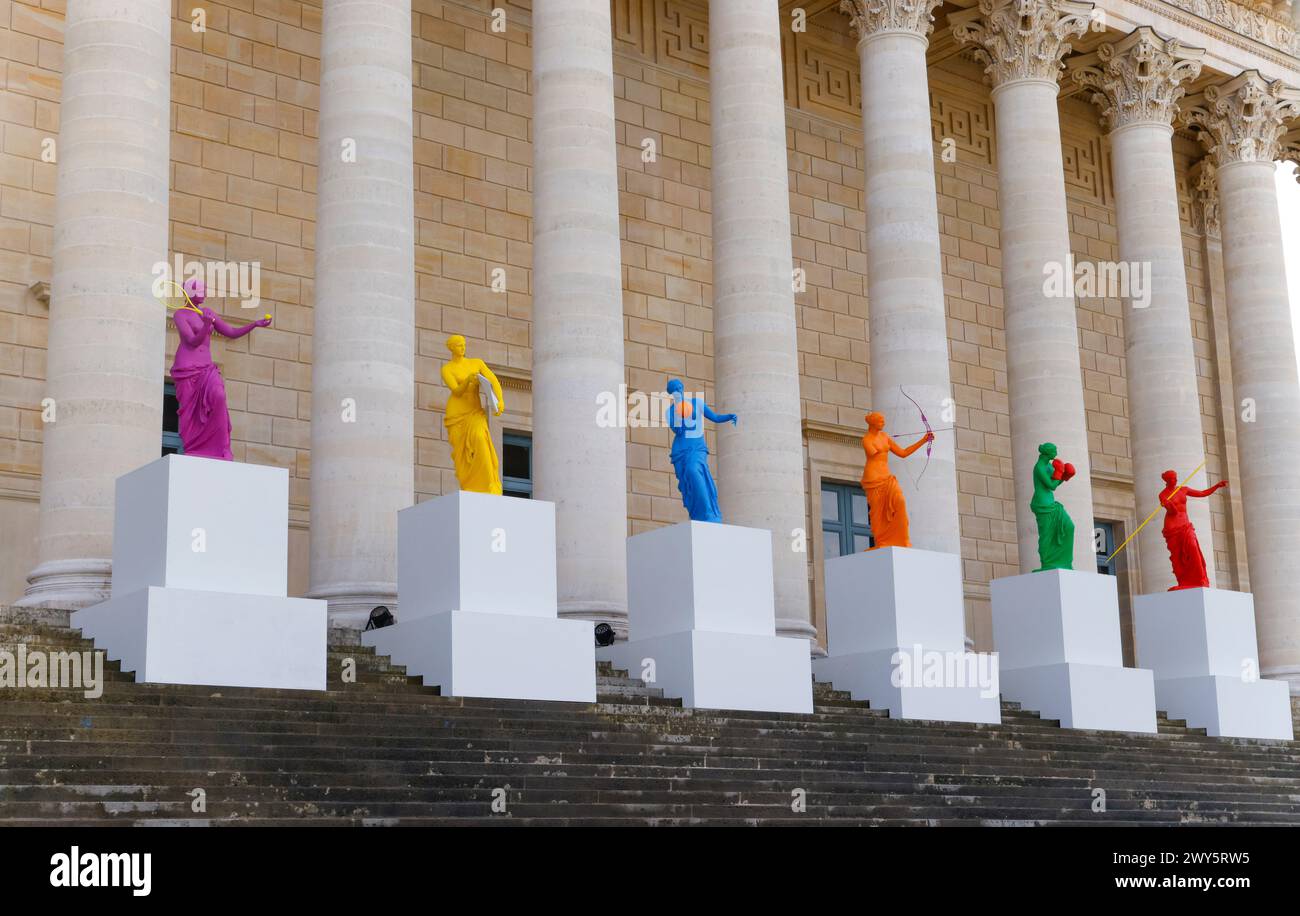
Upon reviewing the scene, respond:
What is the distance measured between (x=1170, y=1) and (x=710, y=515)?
1644 centimetres

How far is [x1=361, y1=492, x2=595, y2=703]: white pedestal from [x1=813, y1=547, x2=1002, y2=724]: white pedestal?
4285mm

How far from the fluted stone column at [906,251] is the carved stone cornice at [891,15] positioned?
0.02 meters

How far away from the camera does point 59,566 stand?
55.5 feet

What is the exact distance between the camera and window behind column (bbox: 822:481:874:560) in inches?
1198

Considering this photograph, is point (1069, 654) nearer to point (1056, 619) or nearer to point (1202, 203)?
point (1056, 619)

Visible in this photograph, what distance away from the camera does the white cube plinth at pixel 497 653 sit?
663 inches

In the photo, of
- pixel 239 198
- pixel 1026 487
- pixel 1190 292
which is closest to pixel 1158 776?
pixel 1026 487

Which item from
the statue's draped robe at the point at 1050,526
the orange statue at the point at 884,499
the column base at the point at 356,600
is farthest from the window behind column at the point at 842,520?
the column base at the point at 356,600

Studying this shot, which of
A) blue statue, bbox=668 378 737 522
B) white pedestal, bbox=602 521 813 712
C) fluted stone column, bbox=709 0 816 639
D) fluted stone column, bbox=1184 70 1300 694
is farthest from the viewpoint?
fluted stone column, bbox=1184 70 1300 694

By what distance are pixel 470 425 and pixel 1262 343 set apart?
18.2 metres

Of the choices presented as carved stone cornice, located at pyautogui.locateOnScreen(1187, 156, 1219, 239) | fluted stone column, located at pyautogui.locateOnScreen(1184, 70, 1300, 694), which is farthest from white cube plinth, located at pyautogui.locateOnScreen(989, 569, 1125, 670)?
carved stone cornice, located at pyautogui.locateOnScreen(1187, 156, 1219, 239)

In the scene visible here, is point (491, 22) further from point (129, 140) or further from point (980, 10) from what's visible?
point (129, 140)

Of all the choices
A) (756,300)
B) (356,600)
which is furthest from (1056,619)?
(356,600)

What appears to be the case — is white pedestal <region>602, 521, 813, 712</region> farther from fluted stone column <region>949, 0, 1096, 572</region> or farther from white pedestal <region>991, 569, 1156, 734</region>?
fluted stone column <region>949, 0, 1096, 572</region>
